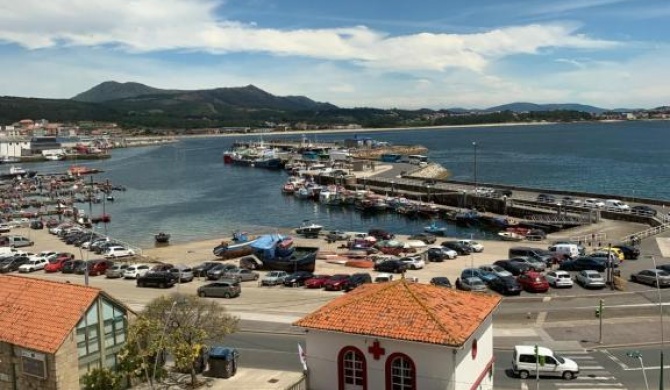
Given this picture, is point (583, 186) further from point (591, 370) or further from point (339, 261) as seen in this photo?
point (591, 370)

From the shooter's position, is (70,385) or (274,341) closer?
(70,385)

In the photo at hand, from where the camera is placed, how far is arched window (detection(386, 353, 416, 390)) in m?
18.3

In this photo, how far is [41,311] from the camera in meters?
20.3

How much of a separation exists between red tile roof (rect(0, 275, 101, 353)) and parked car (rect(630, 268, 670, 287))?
29.5 m

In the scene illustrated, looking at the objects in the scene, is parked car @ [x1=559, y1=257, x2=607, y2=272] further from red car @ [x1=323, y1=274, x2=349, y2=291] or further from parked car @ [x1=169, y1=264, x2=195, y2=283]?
parked car @ [x1=169, y1=264, x2=195, y2=283]

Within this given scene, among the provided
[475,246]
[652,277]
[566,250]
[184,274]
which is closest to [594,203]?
[475,246]

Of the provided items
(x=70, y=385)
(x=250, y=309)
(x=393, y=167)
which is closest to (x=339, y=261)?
(x=250, y=309)

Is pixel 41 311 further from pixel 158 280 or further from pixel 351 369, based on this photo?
pixel 158 280

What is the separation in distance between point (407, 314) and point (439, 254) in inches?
1191

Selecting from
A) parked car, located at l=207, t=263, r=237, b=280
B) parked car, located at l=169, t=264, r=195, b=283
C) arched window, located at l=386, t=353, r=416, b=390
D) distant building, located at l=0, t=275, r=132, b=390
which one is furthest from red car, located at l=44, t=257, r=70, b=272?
arched window, located at l=386, t=353, r=416, b=390

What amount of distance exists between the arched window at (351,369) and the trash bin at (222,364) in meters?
5.94

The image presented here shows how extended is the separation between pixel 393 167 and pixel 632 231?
8012 centimetres

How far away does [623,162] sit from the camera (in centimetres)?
15225

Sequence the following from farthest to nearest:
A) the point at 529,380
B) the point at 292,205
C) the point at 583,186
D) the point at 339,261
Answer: the point at 583,186
the point at 292,205
the point at 339,261
the point at 529,380
